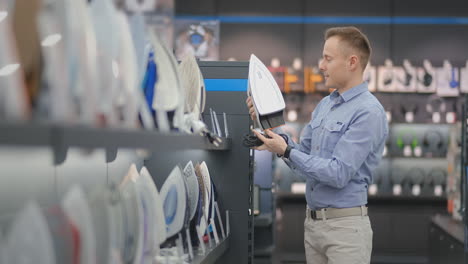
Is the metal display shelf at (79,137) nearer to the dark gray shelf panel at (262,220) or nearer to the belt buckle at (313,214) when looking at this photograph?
the belt buckle at (313,214)

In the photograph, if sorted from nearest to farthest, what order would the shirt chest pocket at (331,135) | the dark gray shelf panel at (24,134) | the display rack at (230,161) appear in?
the dark gray shelf panel at (24,134)
the shirt chest pocket at (331,135)
the display rack at (230,161)

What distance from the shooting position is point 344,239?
2.68 metres

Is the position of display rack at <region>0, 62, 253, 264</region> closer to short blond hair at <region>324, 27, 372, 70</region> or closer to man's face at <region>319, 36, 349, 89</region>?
man's face at <region>319, 36, 349, 89</region>

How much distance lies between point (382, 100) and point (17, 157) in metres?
7.62

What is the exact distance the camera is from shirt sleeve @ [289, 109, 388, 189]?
262cm

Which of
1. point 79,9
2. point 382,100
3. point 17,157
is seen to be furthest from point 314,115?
point 382,100

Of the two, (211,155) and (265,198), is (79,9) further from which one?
(265,198)

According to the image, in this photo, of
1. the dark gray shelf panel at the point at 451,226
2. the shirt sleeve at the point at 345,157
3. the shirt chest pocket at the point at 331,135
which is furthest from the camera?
the dark gray shelf panel at the point at 451,226

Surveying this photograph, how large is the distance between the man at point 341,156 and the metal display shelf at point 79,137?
3.75ft

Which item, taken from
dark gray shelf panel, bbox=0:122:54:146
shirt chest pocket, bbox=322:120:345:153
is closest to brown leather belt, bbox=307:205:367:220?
shirt chest pocket, bbox=322:120:345:153

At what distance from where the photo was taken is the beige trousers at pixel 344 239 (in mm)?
2676

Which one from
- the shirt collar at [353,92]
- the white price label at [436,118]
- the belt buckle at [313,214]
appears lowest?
the belt buckle at [313,214]

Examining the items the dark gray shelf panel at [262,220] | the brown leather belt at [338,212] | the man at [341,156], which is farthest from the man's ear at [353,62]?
the dark gray shelf panel at [262,220]

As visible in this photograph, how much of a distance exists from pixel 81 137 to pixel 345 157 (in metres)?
1.73
